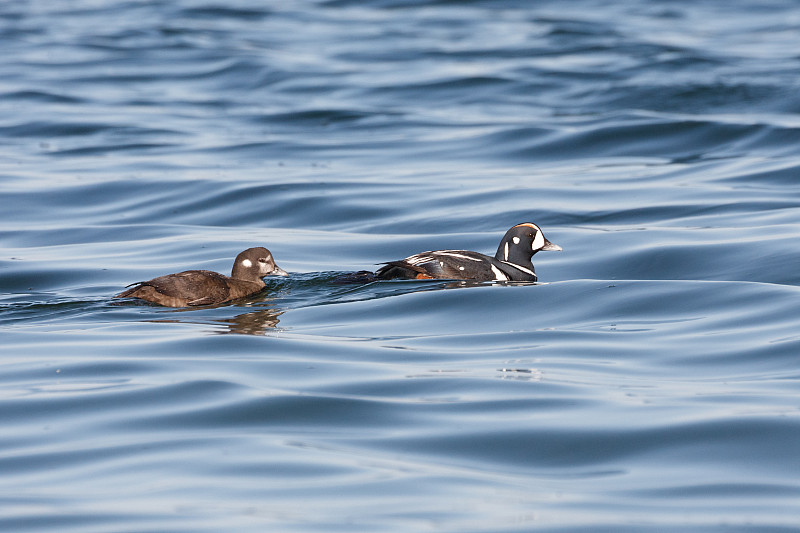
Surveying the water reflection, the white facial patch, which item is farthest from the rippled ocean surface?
the white facial patch

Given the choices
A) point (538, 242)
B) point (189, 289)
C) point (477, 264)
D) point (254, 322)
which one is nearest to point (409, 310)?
point (477, 264)

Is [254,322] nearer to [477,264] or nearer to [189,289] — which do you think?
[189,289]

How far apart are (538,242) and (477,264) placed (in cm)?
97

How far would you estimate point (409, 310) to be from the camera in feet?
34.3

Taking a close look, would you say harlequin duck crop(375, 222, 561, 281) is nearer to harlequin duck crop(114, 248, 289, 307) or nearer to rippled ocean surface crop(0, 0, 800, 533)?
rippled ocean surface crop(0, 0, 800, 533)

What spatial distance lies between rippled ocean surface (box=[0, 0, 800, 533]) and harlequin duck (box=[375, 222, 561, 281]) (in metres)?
0.15

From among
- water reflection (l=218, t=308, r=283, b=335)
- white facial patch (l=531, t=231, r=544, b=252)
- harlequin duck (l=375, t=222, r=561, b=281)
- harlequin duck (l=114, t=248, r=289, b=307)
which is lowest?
water reflection (l=218, t=308, r=283, b=335)

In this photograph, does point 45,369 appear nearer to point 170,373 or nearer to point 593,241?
point 170,373

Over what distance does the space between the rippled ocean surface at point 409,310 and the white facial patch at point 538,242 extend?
1.65ft

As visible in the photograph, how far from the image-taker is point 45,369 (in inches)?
324

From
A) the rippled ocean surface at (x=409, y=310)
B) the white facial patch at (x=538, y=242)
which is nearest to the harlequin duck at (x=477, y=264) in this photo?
the white facial patch at (x=538, y=242)

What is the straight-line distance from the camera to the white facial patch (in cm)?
1201

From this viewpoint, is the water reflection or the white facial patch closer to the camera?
the water reflection

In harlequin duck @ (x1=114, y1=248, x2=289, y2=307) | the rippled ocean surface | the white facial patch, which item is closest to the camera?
the rippled ocean surface
